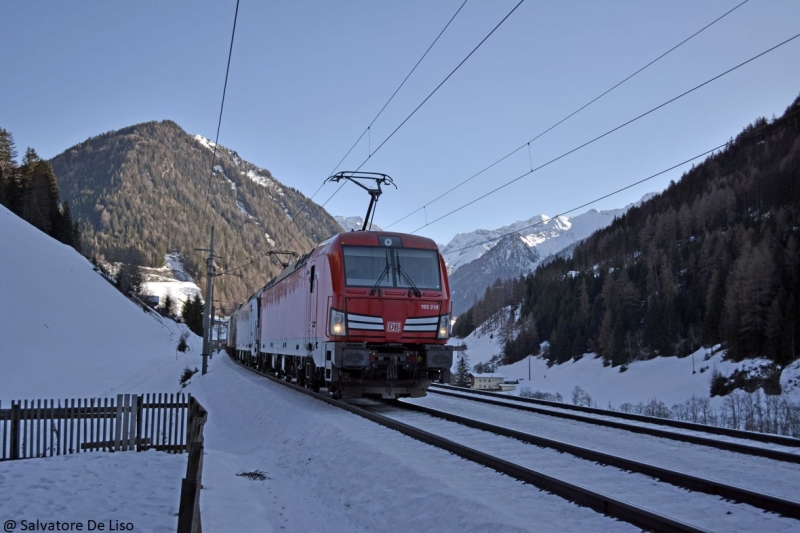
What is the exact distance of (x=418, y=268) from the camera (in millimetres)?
15664

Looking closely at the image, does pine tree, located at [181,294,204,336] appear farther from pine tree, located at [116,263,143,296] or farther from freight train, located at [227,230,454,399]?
freight train, located at [227,230,454,399]

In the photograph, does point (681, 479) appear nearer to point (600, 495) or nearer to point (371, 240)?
point (600, 495)

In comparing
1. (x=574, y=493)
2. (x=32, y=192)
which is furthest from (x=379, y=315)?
(x=32, y=192)

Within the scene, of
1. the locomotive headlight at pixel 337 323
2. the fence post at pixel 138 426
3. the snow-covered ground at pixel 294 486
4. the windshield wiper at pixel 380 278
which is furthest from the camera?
the windshield wiper at pixel 380 278

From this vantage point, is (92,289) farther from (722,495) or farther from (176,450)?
Answer: (722,495)

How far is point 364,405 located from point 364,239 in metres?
4.48

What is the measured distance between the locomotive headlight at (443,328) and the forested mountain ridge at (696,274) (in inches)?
2871

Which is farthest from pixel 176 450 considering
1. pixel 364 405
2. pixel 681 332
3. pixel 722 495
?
pixel 681 332

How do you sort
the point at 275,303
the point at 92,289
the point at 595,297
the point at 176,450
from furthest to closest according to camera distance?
the point at 595,297, the point at 92,289, the point at 275,303, the point at 176,450

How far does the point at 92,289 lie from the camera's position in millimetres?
59000

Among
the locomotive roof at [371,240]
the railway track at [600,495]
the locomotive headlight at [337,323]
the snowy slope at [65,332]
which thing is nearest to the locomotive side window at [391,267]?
the locomotive roof at [371,240]

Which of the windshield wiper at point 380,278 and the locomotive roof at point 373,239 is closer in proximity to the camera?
the windshield wiper at point 380,278

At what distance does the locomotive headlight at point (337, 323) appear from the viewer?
47.5ft

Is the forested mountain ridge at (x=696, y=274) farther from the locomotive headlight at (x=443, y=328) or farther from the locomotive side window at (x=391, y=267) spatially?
the locomotive headlight at (x=443, y=328)
